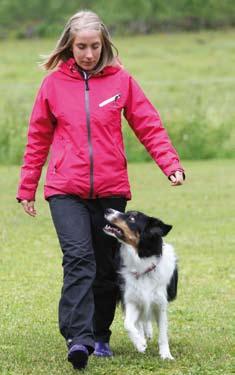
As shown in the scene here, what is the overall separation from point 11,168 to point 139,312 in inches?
649

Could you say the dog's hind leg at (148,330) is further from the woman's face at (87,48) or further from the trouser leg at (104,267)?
the woman's face at (87,48)

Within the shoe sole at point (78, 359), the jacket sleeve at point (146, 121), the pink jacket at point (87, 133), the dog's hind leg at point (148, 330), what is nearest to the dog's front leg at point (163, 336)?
the dog's hind leg at point (148, 330)

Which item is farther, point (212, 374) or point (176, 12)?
point (176, 12)

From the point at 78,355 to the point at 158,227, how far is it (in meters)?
1.01

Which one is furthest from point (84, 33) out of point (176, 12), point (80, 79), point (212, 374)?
point (176, 12)

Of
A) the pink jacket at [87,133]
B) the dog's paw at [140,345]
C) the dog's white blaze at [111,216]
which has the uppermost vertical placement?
the pink jacket at [87,133]

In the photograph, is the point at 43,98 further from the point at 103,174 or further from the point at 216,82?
the point at 216,82

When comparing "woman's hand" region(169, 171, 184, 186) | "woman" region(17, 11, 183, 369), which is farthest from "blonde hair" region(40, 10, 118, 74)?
"woman's hand" region(169, 171, 184, 186)

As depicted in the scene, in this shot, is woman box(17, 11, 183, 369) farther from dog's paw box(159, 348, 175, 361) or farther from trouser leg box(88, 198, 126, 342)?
dog's paw box(159, 348, 175, 361)

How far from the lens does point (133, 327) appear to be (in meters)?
6.62

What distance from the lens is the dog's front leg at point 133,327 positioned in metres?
6.62

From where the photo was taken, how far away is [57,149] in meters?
6.36

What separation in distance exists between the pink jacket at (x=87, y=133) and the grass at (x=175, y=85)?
17.1 m

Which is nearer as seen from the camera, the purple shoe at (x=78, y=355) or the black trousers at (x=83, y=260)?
the purple shoe at (x=78, y=355)
